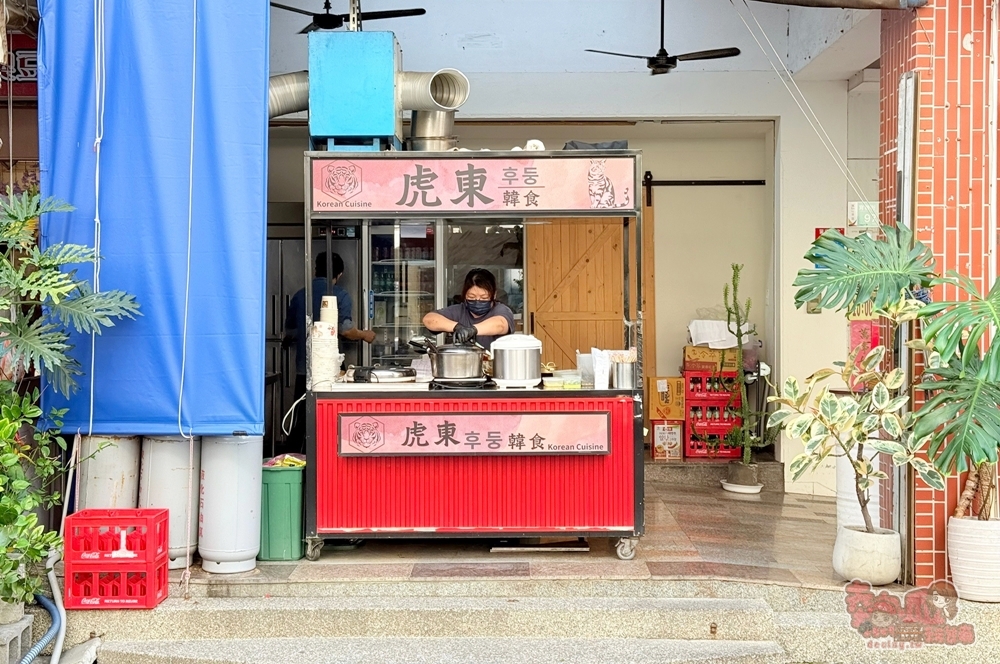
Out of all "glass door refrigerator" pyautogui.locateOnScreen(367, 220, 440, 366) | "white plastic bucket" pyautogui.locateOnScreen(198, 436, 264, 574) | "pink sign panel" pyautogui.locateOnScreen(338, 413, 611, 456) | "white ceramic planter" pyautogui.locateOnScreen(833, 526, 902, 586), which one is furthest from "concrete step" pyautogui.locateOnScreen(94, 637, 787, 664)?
"glass door refrigerator" pyautogui.locateOnScreen(367, 220, 440, 366)

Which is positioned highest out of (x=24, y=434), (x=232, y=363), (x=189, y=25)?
(x=189, y=25)

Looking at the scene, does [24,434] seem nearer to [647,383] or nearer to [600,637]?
[600,637]

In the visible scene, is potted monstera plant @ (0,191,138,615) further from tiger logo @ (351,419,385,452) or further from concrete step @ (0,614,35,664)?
tiger logo @ (351,419,385,452)

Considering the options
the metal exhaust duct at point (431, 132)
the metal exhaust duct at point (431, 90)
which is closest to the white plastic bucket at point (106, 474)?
the metal exhaust duct at point (431, 132)

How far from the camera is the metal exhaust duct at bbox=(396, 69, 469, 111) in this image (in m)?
5.61

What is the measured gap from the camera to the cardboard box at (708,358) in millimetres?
8102

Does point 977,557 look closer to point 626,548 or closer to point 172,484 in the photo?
point 626,548

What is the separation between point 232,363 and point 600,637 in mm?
2326

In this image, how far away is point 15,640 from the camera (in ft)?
14.3

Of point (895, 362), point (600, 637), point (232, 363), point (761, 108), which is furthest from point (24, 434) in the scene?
point (761, 108)

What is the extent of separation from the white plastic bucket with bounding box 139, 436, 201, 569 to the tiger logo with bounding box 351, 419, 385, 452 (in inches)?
32.2

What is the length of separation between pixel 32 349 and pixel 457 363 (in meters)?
2.12

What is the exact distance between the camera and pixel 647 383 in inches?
328

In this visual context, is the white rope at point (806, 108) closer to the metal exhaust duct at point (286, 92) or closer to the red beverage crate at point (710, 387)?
the red beverage crate at point (710, 387)
